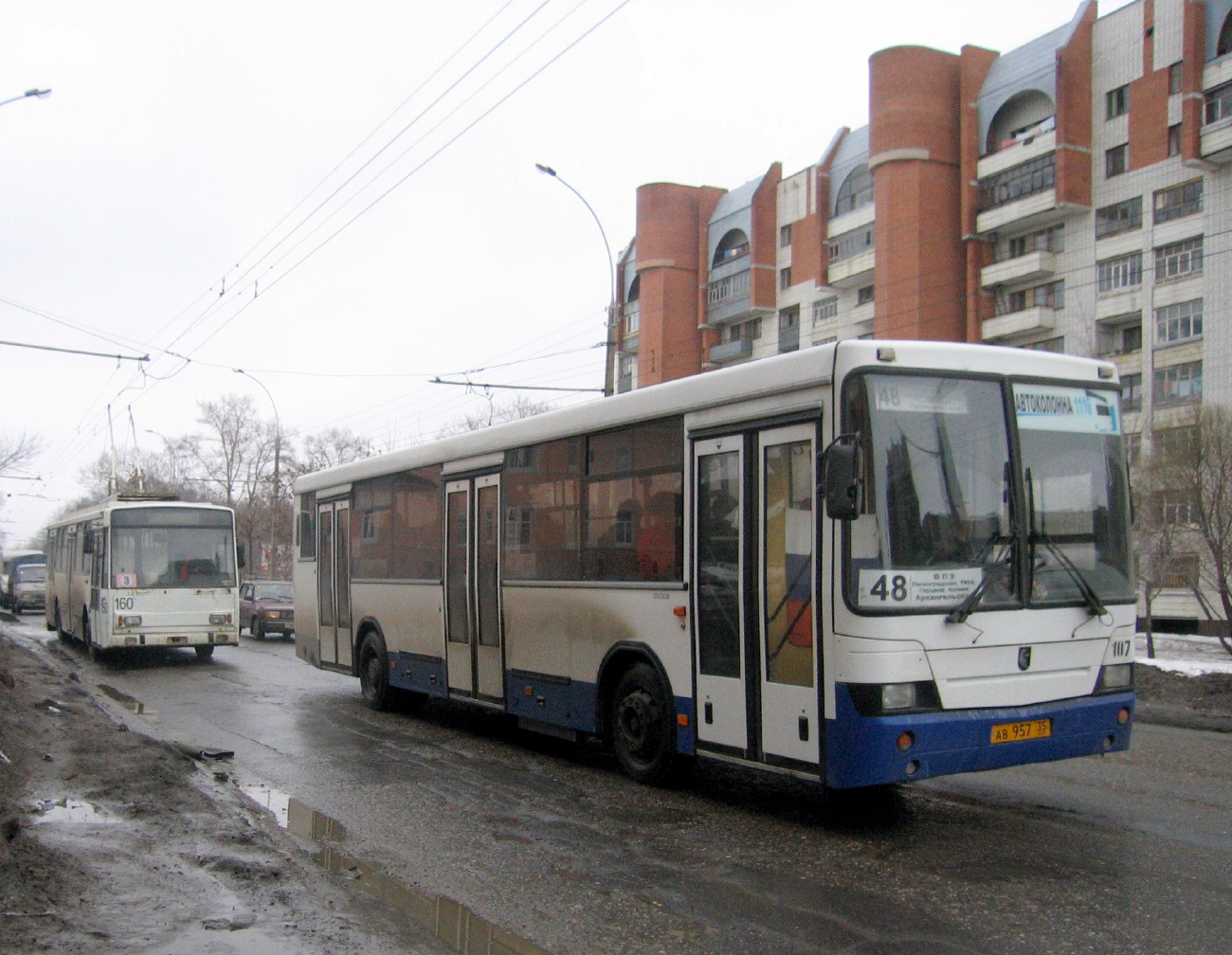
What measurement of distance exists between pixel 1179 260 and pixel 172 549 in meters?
37.7

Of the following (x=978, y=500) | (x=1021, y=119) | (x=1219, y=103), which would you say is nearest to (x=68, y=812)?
(x=978, y=500)

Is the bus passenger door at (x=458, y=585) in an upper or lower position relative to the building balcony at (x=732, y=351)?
lower

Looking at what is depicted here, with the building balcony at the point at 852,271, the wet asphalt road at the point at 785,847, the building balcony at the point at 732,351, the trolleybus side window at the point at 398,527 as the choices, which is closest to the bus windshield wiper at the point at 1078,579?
the wet asphalt road at the point at 785,847

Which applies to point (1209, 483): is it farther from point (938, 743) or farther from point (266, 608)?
point (266, 608)

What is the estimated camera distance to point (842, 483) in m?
6.54

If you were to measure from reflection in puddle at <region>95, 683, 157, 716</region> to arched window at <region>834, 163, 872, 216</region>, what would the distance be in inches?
1853

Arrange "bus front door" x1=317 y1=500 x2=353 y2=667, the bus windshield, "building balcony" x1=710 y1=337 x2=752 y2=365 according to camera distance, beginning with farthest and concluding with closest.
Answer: "building balcony" x1=710 y1=337 x2=752 y2=365
the bus windshield
"bus front door" x1=317 y1=500 x2=353 y2=667

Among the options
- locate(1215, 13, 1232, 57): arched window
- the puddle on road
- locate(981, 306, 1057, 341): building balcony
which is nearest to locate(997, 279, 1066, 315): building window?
locate(981, 306, 1057, 341): building balcony

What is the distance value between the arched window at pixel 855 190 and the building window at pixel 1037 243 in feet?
27.4

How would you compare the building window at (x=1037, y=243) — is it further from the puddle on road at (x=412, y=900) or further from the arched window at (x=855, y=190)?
the puddle on road at (x=412, y=900)

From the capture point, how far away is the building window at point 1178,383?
1681 inches

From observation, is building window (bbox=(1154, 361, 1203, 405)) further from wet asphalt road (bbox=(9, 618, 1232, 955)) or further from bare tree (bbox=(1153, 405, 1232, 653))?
wet asphalt road (bbox=(9, 618, 1232, 955))

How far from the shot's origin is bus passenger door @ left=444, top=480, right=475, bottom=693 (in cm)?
1157

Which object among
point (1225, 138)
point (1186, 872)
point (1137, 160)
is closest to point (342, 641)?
point (1186, 872)
